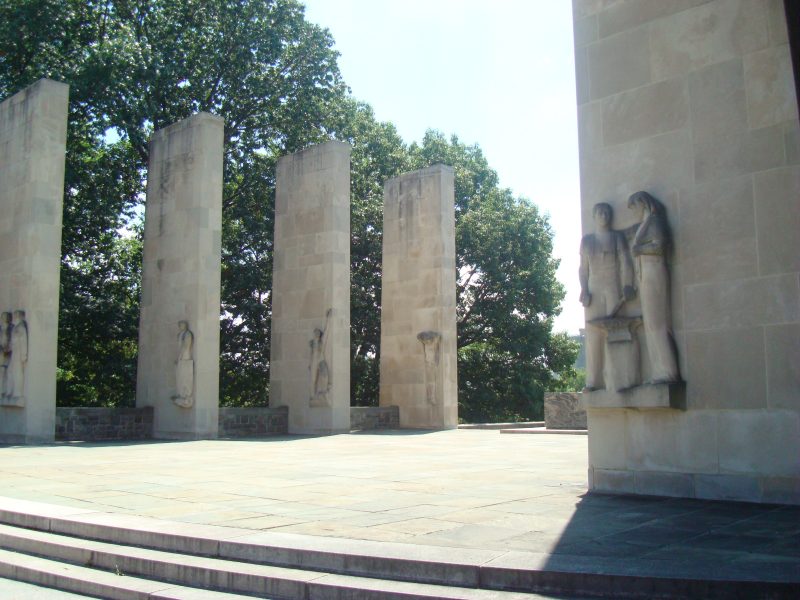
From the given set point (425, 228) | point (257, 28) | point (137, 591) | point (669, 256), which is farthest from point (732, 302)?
point (257, 28)

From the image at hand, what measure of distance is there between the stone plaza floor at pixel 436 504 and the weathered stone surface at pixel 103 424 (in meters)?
6.08

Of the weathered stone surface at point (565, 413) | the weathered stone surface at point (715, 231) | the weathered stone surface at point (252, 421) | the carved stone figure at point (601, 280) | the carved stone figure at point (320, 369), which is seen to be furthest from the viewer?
the carved stone figure at point (320, 369)

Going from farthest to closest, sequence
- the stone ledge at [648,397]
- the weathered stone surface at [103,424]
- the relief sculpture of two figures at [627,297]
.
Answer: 1. the weathered stone surface at [103,424]
2. the relief sculpture of two figures at [627,297]
3. the stone ledge at [648,397]

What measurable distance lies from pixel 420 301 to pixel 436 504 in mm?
19824

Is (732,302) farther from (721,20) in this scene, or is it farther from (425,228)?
(425,228)

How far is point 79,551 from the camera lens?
648cm

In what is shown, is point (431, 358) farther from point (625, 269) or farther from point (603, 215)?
point (625, 269)

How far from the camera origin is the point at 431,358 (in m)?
26.7

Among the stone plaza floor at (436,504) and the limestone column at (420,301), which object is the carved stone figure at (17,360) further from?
the limestone column at (420,301)

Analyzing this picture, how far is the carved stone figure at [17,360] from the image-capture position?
19.4 m

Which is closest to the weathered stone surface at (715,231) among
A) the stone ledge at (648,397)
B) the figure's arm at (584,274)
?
the stone ledge at (648,397)

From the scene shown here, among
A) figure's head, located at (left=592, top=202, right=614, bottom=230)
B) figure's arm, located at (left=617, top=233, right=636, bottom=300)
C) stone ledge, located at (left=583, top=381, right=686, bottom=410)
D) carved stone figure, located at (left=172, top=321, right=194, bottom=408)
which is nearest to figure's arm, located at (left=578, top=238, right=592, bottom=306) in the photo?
figure's head, located at (left=592, top=202, right=614, bottom=230)

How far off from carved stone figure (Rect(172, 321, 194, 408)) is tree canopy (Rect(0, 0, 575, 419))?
856 cm

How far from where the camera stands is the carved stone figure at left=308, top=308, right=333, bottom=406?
23.9m
